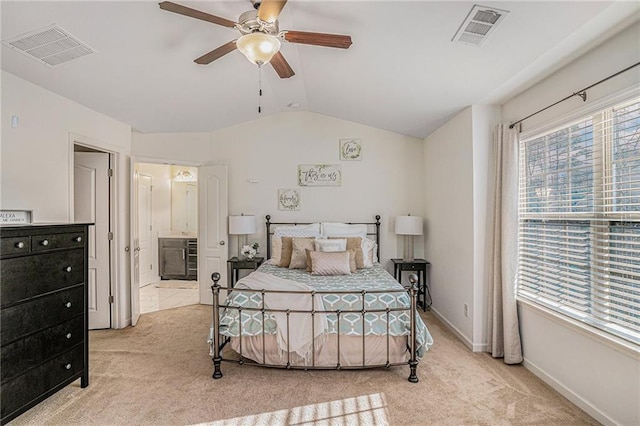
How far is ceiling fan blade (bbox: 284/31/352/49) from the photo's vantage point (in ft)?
6.72

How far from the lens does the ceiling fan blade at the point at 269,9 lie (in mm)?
1706

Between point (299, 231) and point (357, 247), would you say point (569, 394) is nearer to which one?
point (357, 247)

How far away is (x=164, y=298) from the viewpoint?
17.5 feet

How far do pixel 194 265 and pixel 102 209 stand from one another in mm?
2779

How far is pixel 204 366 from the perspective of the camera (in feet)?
9.73

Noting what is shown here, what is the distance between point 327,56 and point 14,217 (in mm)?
3049

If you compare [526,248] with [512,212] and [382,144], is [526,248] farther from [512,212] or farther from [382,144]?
[382,144]

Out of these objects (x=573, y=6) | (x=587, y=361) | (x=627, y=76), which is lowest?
(x=587, y=361)

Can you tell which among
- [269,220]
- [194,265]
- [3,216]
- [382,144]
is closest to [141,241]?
[194,265]

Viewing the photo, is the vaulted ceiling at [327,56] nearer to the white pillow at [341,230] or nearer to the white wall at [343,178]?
the white wall at [343,178]

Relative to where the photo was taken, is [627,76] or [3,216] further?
[3,216]

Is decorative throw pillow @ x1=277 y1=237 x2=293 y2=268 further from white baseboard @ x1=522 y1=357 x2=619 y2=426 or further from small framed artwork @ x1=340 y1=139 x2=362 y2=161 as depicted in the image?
white baseboard @ x1=522 y1=357 x2=619 y2=426

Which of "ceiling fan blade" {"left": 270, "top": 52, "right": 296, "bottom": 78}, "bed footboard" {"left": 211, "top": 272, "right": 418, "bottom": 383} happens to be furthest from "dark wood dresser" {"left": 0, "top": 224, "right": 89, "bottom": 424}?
"ceiling fan blade" {"left": 270, "top": 52, "right": 296, "bottom": 78}

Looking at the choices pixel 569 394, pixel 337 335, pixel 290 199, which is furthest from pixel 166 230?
pixel 569 394
